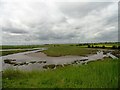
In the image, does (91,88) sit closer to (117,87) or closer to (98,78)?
(117,87)

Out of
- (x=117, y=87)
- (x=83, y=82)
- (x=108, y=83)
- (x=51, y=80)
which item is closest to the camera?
(x=117, y=87)

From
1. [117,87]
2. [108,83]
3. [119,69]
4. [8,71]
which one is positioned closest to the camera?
[117,87]

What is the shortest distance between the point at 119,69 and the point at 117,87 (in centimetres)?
307

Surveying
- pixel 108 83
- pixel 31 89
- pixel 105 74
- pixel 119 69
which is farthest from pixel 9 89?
pixel 119 69

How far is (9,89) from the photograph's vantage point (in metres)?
7.39

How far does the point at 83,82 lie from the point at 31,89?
2725mm

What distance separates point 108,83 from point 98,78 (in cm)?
104

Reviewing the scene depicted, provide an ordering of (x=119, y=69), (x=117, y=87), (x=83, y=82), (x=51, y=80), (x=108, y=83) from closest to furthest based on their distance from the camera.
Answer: (x=117, y=87), (x=108, y=83), (x=83, y=82), (x=51, y=80), (x=119, y=69)

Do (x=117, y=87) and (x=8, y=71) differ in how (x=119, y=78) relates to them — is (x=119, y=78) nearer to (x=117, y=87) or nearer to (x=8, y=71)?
(x=117, y=87)

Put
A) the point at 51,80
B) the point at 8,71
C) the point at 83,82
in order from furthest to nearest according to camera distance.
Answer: the point at 8,71, the point at 51,80, the point at 83,82

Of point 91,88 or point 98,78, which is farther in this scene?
point 98,78

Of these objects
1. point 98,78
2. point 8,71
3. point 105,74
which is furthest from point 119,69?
point 8,71

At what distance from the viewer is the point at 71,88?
23.6 ft

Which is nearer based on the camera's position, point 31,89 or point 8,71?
point 31,89
